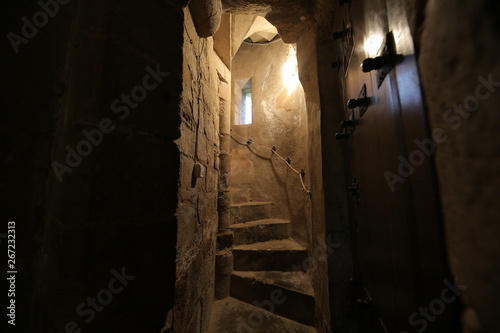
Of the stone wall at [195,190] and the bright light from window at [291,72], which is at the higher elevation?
the bright light from window at [291,72]

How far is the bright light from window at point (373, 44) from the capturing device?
0.78 m

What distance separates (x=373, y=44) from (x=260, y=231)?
3166mm

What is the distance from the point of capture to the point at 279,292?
8.25 feet

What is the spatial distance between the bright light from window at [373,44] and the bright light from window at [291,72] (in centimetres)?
360

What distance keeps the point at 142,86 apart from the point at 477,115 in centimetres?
112

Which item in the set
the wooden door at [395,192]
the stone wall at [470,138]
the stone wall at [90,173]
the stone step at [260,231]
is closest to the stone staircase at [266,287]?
the stone step at [260,231]

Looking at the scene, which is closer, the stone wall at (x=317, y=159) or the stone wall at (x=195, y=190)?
the stone wall at (x=195, y=190)

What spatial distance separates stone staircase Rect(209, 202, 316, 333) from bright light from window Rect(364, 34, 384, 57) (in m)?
2.51

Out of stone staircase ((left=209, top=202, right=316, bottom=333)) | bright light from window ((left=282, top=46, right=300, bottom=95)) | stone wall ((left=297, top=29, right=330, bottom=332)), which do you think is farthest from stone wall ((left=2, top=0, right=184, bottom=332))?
bright light from window ((left=282, top=46, right=300, bottom=95))

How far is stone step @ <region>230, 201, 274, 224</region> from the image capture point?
12.6 ft

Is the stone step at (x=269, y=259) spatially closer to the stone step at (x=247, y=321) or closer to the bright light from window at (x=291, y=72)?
the stone step at (x=247, y=321)

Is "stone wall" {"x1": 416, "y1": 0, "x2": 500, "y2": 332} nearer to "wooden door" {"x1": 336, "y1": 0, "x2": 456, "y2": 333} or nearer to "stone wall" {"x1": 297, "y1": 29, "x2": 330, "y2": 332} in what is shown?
"wooden door" {"x1": 336, "y1": 0, "x2": 456, "y2": 333}

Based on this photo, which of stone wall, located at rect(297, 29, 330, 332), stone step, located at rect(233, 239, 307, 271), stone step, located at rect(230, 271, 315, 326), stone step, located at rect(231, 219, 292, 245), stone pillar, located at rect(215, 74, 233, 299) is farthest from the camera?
stone step, located at rect(231, 219, 292, 245)

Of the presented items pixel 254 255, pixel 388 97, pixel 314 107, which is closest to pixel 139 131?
pixel 388 97
